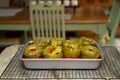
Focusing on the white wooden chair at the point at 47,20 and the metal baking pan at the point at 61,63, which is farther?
the white wooden chair at the point at 47,20

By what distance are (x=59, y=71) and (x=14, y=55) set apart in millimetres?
367

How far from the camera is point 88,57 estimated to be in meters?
1.08

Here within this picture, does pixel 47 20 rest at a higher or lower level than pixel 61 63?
lower

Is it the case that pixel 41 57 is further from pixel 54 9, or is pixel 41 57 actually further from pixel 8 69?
pixel 54 9

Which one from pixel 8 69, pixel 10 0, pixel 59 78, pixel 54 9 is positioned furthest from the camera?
pixel 10 0

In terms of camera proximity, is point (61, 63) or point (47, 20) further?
point (47, 20)

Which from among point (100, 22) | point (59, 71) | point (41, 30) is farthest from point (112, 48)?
point (41, 30)

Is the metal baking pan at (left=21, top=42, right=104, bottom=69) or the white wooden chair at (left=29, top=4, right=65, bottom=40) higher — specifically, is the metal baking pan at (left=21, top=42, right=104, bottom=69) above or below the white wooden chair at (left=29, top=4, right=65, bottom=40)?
above

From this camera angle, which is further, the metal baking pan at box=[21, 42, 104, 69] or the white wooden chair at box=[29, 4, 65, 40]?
the white wooden chair at box=[29, 4, 65, 40]

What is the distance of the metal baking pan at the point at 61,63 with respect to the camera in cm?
106

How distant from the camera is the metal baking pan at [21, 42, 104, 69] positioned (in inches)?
41.9

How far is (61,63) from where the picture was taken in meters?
1.08

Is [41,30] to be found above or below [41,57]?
below

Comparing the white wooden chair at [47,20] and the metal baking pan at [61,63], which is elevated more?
the metal baking pan at [61,63]
